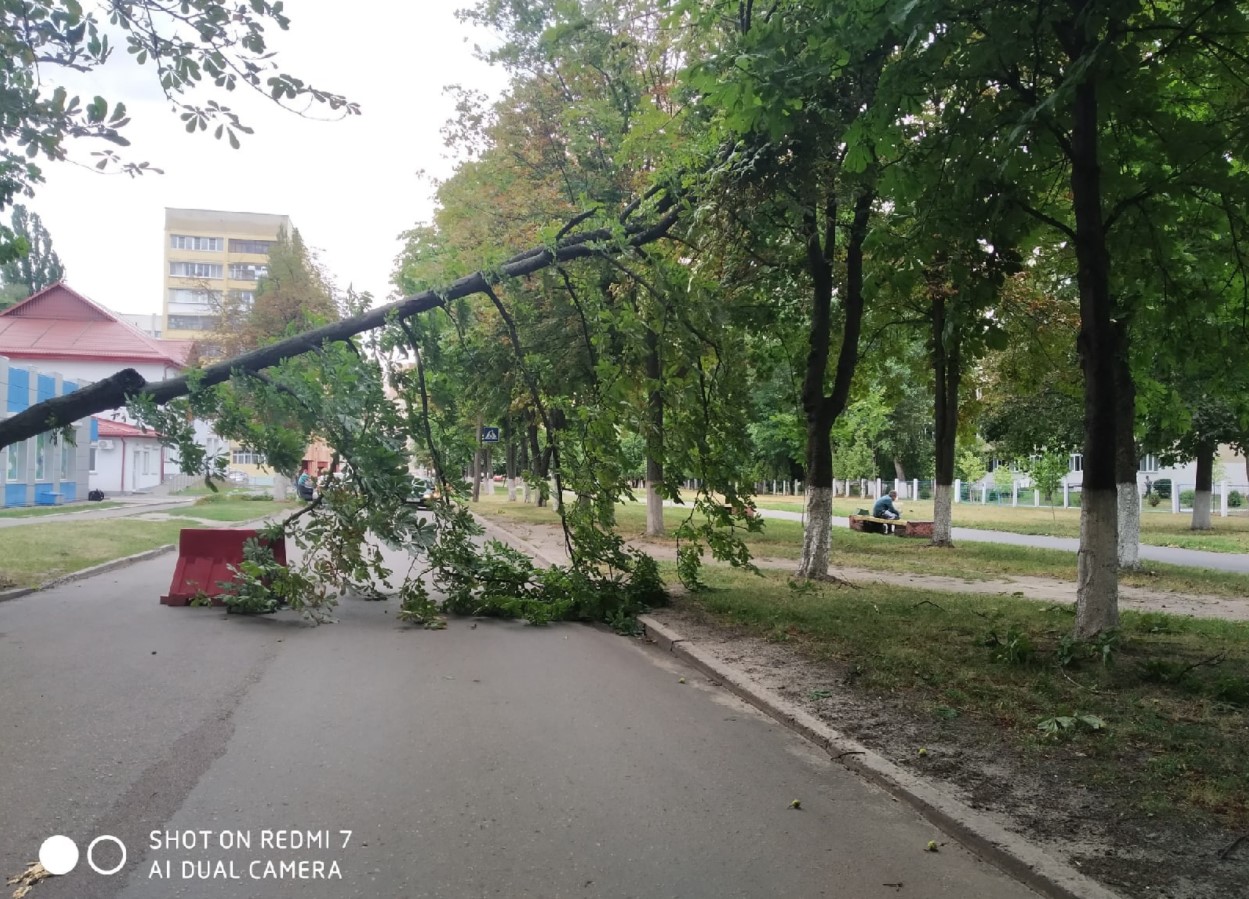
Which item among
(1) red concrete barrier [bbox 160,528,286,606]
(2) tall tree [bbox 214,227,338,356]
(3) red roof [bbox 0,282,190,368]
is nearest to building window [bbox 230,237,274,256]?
(3) red roof [bbox 0,282,190,368]

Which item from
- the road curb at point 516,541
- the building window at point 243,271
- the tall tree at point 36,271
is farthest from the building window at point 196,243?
the road curb at point 516,541

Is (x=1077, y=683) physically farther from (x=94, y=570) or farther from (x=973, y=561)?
(x=94, y=570)

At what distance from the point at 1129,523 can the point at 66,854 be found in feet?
55.4

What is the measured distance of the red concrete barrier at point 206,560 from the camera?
1235 cm

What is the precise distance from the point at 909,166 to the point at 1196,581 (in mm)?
10995

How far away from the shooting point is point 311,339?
1241cm

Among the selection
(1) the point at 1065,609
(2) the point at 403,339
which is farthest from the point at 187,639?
(1) the point at 1065,609

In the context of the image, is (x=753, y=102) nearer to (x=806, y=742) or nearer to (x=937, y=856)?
(x=806, y=742)

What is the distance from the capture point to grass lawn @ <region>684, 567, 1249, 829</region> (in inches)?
209

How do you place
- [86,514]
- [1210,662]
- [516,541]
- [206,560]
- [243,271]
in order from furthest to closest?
Result: [243,271] < [86,514] < [516,541] < [206,560] < [1210,662]

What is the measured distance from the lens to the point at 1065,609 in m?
10.8

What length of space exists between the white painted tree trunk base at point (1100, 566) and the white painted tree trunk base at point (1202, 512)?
2785cm

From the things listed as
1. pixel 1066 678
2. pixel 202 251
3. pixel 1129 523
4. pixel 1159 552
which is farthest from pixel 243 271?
pixel 1066 678

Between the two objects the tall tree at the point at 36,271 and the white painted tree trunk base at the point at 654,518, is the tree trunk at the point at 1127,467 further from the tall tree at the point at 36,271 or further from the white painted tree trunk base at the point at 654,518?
the tall tree at the point at 36,271
